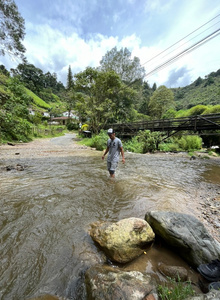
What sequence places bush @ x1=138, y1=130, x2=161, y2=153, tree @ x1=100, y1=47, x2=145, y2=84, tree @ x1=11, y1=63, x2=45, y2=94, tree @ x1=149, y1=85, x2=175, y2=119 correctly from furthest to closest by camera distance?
tree @ x1=11, y1=63, x2=45, y2=94 < tree @ x1=149, y1=85, x2=175, y2=119 < tree @ x1=100, y1=47, x2=145, y2=84 < bush @ x1=138, y1=130, x2=161, y2=153

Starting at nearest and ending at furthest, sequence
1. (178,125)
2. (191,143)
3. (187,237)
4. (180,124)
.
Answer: (187,237) → (180,124) → (178,125) → (191,143)

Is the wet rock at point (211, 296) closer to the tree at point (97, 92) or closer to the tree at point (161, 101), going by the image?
the tree at point (97, 92)

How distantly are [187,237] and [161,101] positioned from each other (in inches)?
1656

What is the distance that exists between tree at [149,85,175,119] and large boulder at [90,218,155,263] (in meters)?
41.4

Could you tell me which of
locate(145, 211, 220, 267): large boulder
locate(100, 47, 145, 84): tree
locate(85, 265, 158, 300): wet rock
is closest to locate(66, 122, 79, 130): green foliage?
locate(100, 47, 145, 84): tree

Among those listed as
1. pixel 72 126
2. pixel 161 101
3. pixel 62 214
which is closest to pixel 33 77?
pixel 72 126

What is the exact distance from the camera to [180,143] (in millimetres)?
14367

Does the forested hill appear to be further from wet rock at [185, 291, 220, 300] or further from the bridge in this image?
wet rock at [185, 291, 220, 300]

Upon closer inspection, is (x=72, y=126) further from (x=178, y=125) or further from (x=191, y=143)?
(x=191, y=143)

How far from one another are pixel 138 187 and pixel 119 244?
109 inches

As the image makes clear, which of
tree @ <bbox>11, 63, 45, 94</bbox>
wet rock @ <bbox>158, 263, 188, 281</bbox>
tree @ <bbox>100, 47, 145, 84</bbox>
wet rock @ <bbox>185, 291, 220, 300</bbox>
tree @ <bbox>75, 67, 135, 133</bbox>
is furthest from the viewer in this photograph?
tree @ <bbox>11, 63, 45, 94</bbox>

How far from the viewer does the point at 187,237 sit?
1.90 m

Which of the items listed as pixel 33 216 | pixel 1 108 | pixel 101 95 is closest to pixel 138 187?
pixel 33 216

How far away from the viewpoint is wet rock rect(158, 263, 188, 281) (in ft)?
5.19
